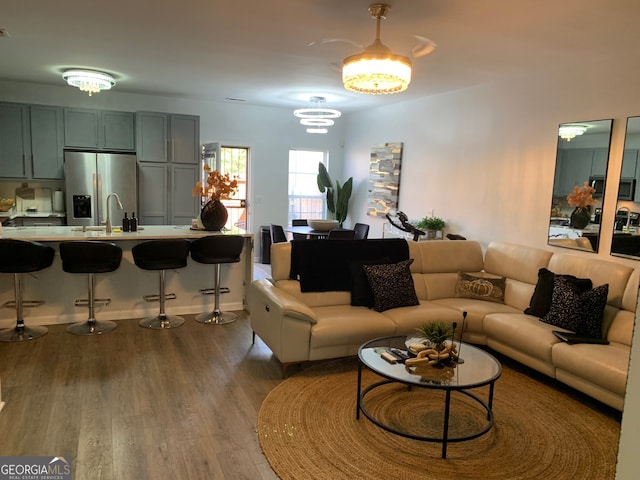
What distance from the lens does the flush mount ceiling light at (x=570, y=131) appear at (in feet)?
14.2

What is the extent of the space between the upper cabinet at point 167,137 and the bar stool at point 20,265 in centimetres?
305

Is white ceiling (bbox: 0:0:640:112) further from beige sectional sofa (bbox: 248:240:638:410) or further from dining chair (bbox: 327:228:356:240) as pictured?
dining chair (bbox: 327:228:356:240)

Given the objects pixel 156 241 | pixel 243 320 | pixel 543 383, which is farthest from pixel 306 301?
pixel 543 383

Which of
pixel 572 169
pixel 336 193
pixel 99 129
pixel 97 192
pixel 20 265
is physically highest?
pixel 99 129

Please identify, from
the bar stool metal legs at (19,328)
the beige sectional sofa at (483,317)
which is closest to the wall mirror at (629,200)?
the beige sectional sofa at (483,317)

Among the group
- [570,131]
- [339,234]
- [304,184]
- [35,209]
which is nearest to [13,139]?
[35,209]

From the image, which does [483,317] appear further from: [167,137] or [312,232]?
[167,137]

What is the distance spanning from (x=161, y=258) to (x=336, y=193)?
4864 mm

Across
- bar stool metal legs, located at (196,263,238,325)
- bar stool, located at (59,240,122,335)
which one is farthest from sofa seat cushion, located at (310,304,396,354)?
bar stool, located at (59,240,122,335)

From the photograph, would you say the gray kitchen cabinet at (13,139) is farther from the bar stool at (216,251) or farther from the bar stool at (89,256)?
the bar stool at (216,251)

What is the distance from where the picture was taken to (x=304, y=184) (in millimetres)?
8969

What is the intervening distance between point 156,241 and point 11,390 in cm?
166

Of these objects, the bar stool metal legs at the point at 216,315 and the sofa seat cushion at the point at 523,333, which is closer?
the sofa seat cushion at the point at 523,333

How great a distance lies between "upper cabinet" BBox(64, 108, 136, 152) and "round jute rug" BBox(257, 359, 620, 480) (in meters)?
4.88
